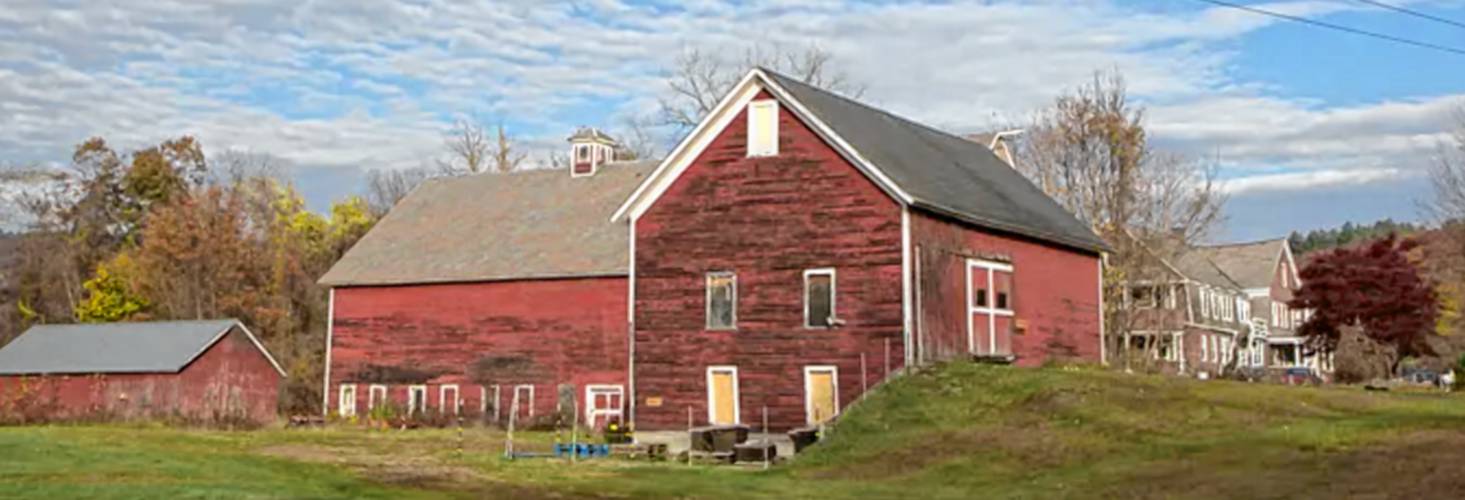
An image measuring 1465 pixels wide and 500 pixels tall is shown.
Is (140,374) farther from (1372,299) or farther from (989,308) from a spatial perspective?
(1372,299)

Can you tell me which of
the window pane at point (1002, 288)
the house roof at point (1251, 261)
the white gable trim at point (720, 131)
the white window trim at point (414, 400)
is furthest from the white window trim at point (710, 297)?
the house roof at point (1251, 261)

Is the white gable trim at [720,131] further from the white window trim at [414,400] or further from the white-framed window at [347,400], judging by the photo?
the white-framed window at [347,400]

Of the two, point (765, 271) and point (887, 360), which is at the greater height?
point (765, 271)

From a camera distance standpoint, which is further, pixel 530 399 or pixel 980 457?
pixel 530 399

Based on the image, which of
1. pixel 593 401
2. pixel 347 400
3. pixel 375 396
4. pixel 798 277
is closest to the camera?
pixel 798 277

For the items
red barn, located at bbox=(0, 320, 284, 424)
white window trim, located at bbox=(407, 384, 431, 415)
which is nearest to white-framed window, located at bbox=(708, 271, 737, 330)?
white window trim, located at bbox=(407, 384, 431, 415)

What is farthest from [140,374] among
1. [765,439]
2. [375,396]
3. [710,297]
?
[765,439]

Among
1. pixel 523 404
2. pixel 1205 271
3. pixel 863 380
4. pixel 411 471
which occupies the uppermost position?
pixel 1205 271

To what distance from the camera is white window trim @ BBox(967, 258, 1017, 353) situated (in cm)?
3590

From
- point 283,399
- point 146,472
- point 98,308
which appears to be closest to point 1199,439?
point 146,472

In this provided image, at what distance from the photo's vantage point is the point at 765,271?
34969 millimetres

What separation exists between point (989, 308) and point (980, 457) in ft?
36.4

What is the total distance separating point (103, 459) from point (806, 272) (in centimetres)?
1542

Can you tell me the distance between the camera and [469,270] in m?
45.1
